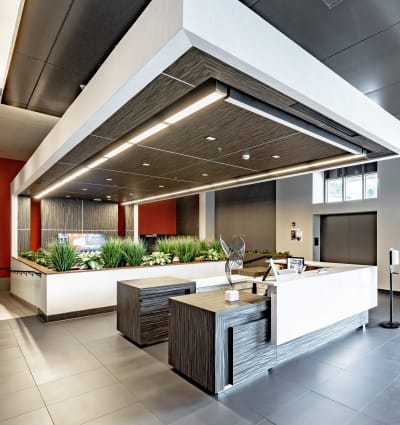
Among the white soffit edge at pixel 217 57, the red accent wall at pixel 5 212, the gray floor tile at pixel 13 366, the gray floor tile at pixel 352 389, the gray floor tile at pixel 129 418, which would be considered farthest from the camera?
the red accent wall at pixel 5 212

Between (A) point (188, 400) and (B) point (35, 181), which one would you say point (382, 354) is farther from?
(B) point (35, 181)

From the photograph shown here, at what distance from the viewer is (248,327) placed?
2.98 meters

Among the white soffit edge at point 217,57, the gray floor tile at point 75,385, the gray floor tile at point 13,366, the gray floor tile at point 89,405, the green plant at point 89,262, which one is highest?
the white soffit edge at point 217,57

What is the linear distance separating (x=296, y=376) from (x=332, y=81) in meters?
3.00

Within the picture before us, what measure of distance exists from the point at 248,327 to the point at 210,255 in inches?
168

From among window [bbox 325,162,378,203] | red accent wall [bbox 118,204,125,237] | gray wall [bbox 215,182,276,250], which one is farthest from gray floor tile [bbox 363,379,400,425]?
red accent wall [bbox 118,204,125,237]

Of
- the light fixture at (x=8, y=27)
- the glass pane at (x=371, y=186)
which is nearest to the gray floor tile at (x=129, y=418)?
the light fixture at (x=8, y=27)

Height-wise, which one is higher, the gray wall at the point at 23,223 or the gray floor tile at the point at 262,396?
the gray wall at the point at 23,223

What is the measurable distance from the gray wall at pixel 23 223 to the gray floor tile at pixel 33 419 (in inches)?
271

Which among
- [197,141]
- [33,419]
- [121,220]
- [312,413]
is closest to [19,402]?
[33,419]

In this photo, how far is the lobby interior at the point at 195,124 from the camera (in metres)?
2.22

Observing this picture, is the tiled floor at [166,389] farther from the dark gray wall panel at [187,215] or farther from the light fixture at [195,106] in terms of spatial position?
the dark gray wall panel at [187,215]

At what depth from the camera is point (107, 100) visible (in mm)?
2580

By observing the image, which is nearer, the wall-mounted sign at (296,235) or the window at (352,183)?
the window at (352,183)
